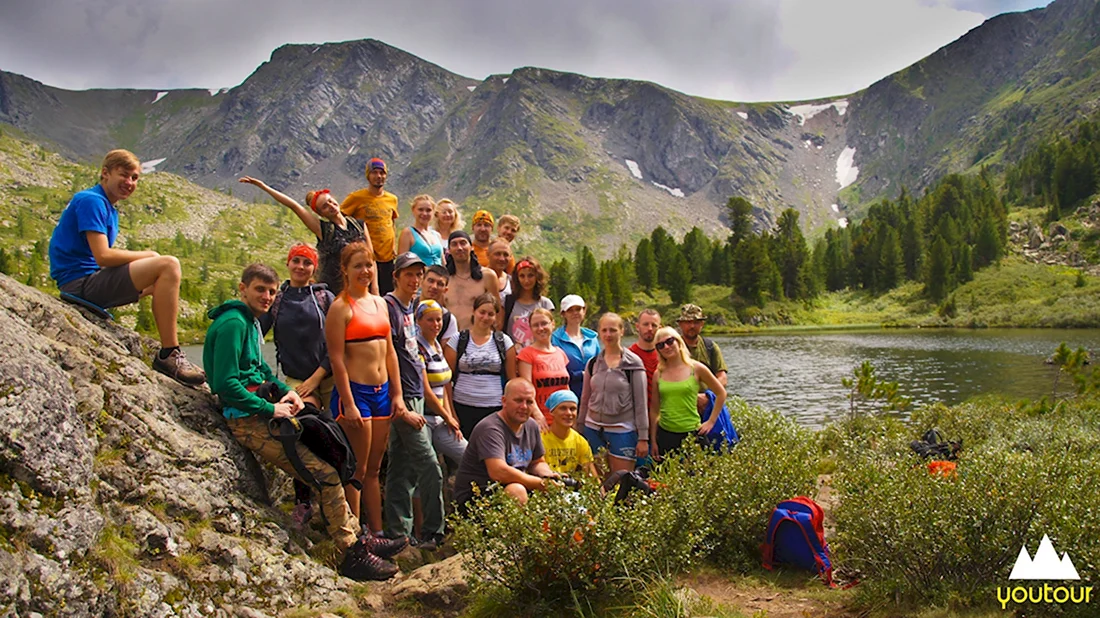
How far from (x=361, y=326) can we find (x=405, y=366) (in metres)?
0.77

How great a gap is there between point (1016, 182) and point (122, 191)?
532 ft

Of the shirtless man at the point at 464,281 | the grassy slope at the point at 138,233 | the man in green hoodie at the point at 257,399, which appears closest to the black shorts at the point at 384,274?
the shirtless man at the point at 464,281

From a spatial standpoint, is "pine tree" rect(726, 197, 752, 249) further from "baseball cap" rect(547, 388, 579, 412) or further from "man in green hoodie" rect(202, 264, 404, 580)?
"man in green hoodie" rect(202, 264, 404, 580)

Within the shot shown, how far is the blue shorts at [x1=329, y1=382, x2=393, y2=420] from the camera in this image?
5824mm

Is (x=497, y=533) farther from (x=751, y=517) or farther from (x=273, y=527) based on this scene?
(x=751, y=517)

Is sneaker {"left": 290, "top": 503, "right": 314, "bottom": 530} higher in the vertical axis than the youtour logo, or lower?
higher

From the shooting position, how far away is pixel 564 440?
6453mm

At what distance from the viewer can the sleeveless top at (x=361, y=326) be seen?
5.77 m

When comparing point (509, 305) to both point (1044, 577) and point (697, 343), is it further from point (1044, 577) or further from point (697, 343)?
point (1044, 577)

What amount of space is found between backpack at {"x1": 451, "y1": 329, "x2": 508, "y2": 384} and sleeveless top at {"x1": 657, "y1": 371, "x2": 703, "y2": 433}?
1982mm

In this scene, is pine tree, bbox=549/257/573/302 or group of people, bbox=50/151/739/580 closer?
group of people, bbox=50/151/739/580

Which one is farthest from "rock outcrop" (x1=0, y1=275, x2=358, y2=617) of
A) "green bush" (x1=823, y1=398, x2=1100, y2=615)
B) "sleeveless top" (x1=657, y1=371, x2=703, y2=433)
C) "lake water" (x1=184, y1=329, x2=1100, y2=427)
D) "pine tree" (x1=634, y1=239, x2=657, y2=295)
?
"pine tree" (x1=634, y1=239, x2=657, y2=295)

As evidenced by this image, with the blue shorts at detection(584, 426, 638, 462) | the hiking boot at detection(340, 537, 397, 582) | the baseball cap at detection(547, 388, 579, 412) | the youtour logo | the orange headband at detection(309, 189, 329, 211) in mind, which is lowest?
the hiking boot at detection(340, 537, 397, 582)

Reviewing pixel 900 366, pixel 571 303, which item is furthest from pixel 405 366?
pixel 900 366
